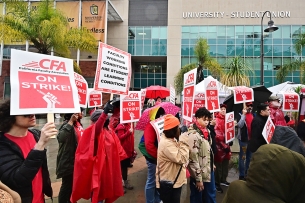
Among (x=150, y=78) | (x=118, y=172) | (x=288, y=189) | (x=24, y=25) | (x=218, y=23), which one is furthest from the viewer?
(x=150, y=78)

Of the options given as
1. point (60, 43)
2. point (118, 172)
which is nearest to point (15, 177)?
point (118, 172)

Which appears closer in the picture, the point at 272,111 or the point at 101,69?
the point at 101,69

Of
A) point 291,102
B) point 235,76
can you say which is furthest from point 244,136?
Result: point 235,76

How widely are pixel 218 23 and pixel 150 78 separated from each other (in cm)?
1118

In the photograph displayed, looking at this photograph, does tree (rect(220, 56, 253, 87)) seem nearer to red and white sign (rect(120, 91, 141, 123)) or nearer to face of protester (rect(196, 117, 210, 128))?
red and white sign (rect(120, 91, 141, 123))

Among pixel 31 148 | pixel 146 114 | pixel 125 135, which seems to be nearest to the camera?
pixel 31 148

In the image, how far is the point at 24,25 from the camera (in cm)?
1372

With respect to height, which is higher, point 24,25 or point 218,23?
point 218,23

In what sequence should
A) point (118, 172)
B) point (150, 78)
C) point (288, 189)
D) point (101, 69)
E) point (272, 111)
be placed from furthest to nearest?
point (150, 78) < point (272, 111) < point (118, 172) < point (101, 69) < point (288, 189)

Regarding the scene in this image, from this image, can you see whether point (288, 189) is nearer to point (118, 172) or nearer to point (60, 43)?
point (118, 172)

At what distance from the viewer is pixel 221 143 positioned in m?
4.90

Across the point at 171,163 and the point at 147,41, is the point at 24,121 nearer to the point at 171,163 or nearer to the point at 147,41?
the point at 171,163

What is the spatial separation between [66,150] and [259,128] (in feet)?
11.3

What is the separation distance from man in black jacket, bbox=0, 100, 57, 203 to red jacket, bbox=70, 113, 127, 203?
3.09 ft
